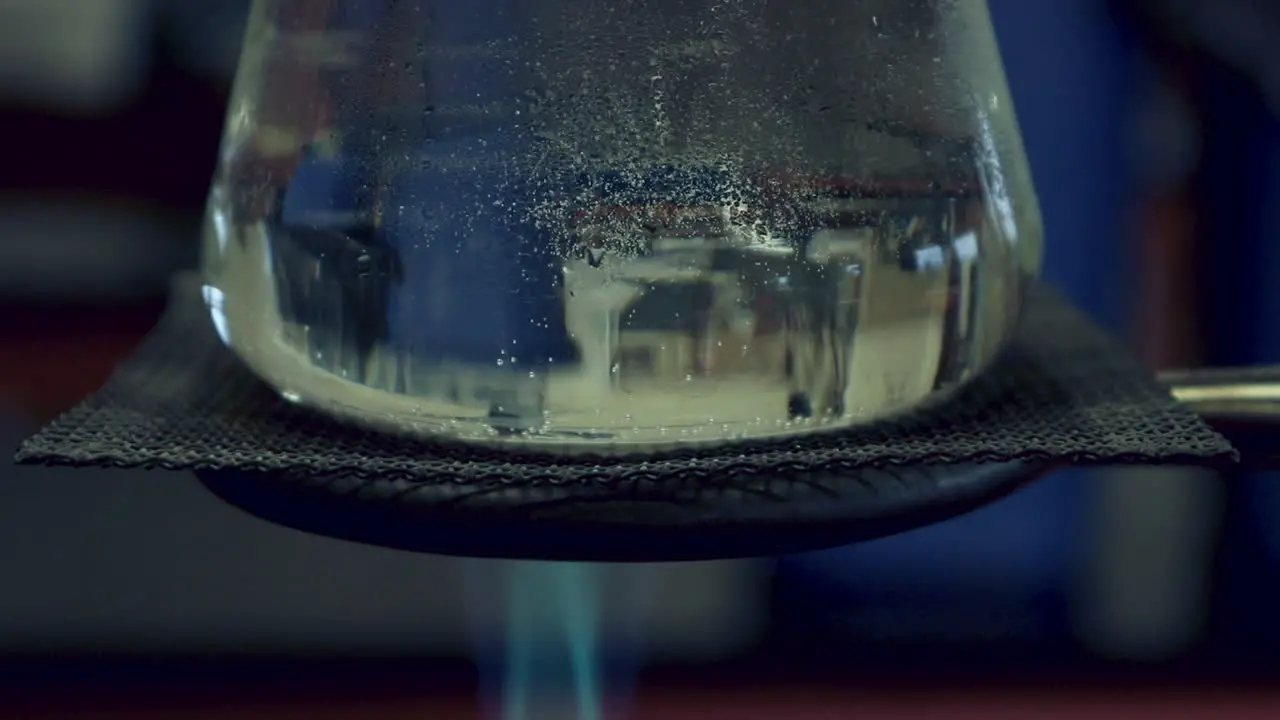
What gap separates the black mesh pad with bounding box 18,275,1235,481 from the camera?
0.72 feet

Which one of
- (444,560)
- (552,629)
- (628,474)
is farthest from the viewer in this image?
(444,560)

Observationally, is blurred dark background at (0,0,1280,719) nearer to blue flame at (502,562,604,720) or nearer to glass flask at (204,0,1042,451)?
blue flame at (502,562,604,720)

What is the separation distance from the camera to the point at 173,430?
0.83 feet

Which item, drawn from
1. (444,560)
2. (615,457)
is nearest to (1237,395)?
(615,457)

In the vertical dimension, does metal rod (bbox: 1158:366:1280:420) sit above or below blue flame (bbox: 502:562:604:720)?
above

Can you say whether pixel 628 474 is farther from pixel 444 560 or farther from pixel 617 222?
pixel 444 560

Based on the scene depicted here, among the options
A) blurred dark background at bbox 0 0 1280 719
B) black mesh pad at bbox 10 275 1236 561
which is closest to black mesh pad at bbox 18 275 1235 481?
black mesh pad at bbox 10 275 1236 561

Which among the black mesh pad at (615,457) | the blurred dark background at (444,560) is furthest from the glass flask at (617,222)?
the blurred dark background at (444,560)

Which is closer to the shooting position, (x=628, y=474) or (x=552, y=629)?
(x=628, y=474)

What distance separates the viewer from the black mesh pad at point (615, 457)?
0.72ft

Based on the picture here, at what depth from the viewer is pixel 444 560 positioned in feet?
2.31

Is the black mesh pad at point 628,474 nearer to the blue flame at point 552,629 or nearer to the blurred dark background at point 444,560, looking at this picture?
the blue flame at point 552,629

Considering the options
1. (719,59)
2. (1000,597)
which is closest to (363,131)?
(719,59)

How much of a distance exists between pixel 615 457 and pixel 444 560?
Result: 0.50 m
